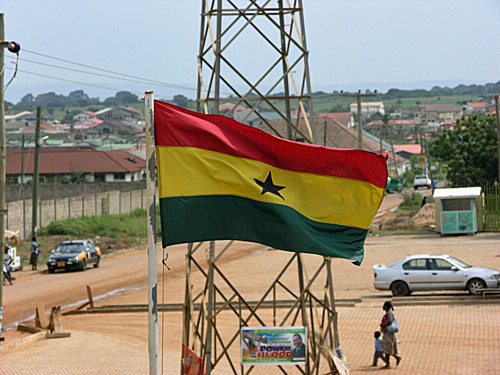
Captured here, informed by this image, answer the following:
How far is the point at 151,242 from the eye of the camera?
9.84m

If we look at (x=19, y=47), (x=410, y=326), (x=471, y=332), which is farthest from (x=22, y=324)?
(x=471, y=332)

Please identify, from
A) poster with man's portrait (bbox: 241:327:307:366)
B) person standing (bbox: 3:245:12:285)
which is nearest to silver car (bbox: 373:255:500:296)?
poster with man's portrait (bbox: 241:327:307:366)

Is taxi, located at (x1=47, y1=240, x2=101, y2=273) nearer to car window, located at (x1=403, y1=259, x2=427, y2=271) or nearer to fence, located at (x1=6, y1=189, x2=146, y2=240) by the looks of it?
fence, located at (x1=6, y1=189, x2=146, y2=240)

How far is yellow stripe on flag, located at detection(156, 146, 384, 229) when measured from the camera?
10859 mm

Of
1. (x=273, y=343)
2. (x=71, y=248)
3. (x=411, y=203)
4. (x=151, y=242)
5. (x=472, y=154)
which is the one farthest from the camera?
(x=411, y=203)

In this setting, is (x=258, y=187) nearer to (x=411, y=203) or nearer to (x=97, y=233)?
(x=97, y=233)

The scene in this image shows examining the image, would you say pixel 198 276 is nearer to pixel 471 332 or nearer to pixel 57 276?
pixel 57 276

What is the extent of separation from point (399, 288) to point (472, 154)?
29.4 metres

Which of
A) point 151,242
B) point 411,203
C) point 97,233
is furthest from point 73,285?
point 411,203

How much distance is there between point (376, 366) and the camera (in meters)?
17.3

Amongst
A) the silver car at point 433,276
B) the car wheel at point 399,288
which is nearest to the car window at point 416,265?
the silver car at point 433,276

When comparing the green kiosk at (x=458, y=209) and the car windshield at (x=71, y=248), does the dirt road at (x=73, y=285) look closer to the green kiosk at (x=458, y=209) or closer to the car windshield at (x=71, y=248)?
the car windshield at (x=71, y=248)

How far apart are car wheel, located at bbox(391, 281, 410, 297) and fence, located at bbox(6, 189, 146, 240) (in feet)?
82.4

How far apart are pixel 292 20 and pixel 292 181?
12.9 ft
